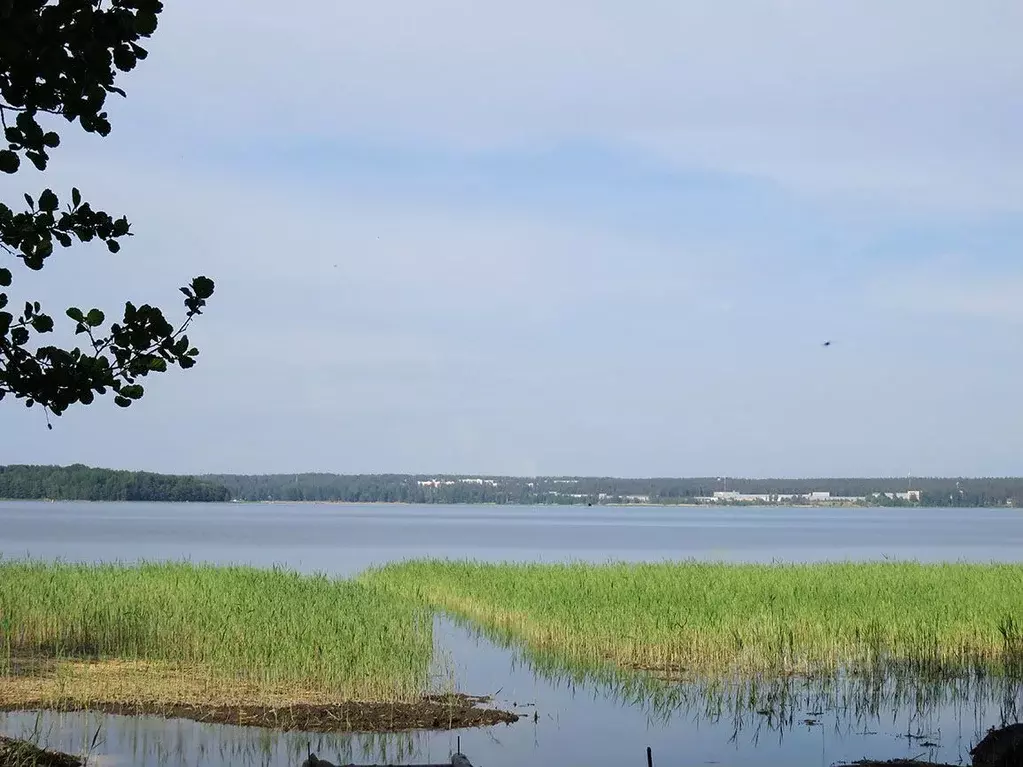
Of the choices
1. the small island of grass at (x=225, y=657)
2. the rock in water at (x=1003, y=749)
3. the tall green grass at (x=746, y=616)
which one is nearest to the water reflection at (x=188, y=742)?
the small island of grass at (x=225, y=657)

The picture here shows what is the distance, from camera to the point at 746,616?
65.5 ft

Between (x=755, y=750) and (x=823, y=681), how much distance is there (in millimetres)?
3163

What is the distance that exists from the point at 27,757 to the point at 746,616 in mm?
12753

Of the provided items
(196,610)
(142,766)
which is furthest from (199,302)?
(196,610)

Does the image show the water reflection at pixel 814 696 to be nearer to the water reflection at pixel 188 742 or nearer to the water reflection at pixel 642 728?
the water reflection at pixel 642 728

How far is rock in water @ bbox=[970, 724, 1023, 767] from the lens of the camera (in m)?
10.2

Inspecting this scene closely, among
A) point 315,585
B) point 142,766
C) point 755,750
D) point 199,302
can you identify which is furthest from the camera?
point 315,585

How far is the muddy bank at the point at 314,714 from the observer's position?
43.3 feet

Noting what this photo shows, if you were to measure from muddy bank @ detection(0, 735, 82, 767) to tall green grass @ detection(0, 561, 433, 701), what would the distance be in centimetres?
398

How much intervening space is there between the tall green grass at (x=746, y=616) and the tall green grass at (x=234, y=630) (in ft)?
8.09

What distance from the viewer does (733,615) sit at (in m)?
20.1

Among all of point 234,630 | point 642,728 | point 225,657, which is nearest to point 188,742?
point 225,657

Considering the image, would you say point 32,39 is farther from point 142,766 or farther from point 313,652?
point 313,652

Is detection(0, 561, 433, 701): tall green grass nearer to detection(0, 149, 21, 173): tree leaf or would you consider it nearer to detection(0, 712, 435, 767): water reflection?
detection(0, 712, 435, 767): water reflection
